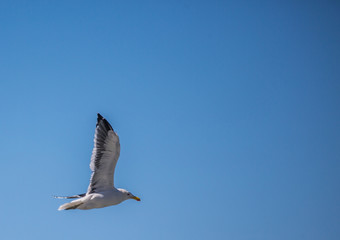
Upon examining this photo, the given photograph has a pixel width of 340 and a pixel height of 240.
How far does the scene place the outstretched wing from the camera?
1672 cm

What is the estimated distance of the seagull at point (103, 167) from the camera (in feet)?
54.5

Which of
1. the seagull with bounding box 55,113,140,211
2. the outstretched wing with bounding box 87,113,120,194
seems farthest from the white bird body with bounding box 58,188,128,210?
the outstretched wing with bounding box 87,113,120,194

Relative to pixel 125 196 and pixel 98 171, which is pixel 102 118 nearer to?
pixel 98 171

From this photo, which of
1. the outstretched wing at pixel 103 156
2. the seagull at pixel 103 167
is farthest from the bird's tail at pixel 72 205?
the outstretched wing at pixel 103 156

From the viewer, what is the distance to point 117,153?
16.8 m

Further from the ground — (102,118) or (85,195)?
(102,118)

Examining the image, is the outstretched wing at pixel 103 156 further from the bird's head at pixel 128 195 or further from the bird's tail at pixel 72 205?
the bird's tail at pixel 72 205

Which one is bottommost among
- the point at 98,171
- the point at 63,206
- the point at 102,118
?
the point at 63,206

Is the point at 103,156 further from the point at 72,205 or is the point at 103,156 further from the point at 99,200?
the point at 72,205

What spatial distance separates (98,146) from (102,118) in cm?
98

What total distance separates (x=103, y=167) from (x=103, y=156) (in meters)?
0.40

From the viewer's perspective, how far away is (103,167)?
55.6 feet

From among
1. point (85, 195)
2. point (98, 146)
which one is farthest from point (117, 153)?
point (85, 195)

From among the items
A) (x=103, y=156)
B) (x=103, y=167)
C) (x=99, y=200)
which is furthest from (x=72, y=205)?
(x=103, y=156)
